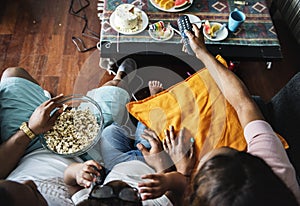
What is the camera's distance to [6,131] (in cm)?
127

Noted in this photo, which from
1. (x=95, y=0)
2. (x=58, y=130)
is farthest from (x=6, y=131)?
(x=95, y=0)

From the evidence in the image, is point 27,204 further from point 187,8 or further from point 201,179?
point 187,8

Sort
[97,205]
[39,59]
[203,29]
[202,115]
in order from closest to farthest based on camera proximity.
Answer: [97,205]
[202,115]
[203,29]
[39,59]

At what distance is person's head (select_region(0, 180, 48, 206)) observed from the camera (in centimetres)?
79

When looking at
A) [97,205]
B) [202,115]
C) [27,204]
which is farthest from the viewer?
[202,115]

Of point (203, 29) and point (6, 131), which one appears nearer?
point (6, 131)

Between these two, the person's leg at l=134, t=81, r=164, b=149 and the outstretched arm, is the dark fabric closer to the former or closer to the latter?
the outstretched arm

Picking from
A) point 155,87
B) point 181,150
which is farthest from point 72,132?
point 155,87

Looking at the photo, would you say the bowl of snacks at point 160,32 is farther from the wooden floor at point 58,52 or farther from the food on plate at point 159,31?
the wooden floor at point 58,52

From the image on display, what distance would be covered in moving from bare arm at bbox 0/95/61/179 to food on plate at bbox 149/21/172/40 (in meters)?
0.56

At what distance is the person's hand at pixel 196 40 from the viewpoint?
139 centimetres

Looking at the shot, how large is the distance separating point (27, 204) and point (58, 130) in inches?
18.7

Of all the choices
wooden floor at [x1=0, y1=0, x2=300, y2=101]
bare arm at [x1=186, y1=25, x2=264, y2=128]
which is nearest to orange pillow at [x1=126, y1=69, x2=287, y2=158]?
bare arm at [x1=186, y1=25, x2=264, y2=128]

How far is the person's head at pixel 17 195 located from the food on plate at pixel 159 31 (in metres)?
0.90
